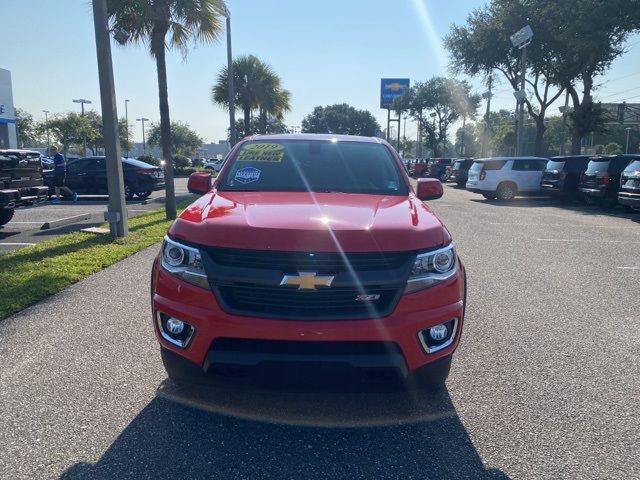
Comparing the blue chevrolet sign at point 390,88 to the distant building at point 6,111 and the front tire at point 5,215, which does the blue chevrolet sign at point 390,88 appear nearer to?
the distant building at point 6,111

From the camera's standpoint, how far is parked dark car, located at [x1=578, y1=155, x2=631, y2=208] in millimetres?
15891

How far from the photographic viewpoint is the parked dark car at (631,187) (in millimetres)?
13164

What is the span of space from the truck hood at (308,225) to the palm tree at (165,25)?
9893 millimetres

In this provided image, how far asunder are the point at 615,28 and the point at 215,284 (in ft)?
76.3

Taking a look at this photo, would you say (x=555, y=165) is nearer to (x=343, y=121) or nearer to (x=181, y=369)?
(x=181, y=369)

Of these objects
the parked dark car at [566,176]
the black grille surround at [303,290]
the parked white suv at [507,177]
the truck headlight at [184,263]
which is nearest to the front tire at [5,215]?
the truck headlight at [184,263]

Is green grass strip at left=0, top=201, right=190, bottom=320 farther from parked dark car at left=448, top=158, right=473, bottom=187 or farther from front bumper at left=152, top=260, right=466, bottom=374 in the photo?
parked dark car at left=448, top=158, right=473, bottom=187

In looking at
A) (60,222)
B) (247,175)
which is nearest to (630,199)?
(247,175)

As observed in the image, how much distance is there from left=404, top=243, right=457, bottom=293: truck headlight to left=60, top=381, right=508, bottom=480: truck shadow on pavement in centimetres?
63

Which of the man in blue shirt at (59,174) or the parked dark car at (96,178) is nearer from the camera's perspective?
the man in blue shirt at (59,174)

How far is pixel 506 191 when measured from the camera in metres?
21.3

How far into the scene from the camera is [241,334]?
9.43ft

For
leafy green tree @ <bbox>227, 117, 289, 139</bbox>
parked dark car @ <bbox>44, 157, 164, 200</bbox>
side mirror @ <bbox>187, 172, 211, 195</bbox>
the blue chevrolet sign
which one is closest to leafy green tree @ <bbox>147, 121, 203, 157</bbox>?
leafy green tree @ <bbox>227, 117, 289, 139</bbox>

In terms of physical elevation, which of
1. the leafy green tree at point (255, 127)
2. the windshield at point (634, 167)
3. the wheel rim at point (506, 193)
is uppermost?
the leafy green tree at point (255, 127)
